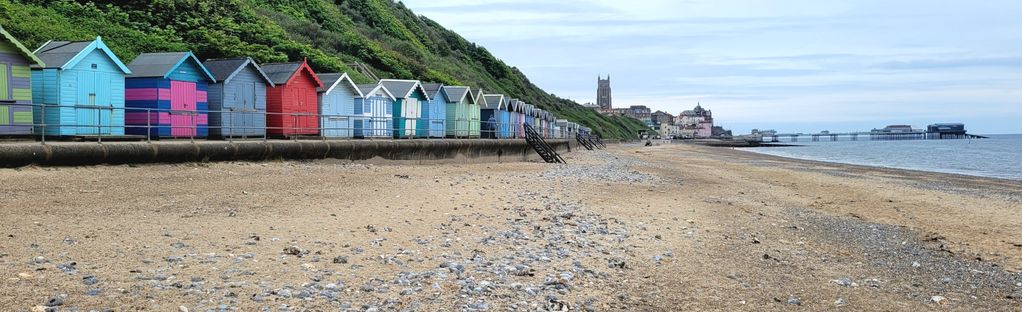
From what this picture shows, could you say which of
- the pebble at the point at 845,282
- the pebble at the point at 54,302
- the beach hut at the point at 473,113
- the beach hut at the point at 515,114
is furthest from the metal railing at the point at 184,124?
the pebble at the point at 845,282

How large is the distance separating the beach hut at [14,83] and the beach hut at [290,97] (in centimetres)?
974

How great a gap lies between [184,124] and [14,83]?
5.95 m

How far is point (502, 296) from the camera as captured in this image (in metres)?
9.08

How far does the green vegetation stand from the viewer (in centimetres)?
3900

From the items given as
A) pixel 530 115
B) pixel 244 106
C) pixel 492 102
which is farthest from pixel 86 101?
pixel 530 115

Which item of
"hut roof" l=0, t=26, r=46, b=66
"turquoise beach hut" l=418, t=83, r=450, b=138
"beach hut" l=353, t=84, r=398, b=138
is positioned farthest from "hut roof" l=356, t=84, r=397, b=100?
"hut roof" l=0, t=26, r=46, b=66

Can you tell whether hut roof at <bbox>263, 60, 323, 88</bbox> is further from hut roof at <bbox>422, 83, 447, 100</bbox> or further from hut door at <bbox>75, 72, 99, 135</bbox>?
hut roof at <bbox>422, 83, 447, 100</bbox>

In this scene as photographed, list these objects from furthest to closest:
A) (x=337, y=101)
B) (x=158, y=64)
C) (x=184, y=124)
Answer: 1. (x=337, y=101)
2. (x=184, y=124)
3. (x=158, y=64)

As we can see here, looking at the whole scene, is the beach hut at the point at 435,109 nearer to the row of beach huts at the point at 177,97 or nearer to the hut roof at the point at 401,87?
the row of beach huts at the point at 177,97

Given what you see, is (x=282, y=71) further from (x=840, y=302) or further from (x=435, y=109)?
(x=840, y=302)

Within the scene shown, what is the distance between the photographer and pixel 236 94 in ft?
93.2

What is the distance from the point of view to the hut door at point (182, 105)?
25.4 m

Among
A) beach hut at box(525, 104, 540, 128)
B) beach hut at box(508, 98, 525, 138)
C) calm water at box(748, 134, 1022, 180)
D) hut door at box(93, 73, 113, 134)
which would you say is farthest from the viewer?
beach hut at box(525, 104, 540, 128)

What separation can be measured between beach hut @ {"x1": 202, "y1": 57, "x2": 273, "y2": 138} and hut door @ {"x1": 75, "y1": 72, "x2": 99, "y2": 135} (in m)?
4.43
